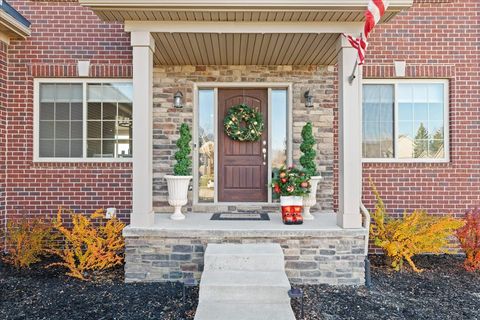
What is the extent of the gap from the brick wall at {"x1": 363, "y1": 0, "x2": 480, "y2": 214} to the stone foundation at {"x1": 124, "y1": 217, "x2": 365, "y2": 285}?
67.7 inches

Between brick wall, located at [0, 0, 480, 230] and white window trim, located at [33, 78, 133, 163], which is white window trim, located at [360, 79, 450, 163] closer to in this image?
brick wall, located at [0, 0, 480, 230]


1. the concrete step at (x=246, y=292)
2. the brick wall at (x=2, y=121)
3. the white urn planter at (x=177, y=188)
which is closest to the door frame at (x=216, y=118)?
the white urn planter at (x=177, y=188)

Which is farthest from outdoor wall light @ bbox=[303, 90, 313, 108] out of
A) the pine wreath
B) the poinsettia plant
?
the poinsettia plant

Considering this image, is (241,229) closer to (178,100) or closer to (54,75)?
(178,100)

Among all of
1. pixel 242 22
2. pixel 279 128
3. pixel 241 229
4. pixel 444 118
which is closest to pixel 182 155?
pixel 241 229

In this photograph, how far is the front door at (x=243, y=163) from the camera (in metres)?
5.68

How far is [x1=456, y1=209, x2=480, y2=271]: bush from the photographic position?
4.52 meters

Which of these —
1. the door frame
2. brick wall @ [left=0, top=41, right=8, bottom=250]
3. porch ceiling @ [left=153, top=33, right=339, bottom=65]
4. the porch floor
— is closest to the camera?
the porch floor

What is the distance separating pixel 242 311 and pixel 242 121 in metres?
3.17

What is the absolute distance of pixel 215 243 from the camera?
4.11m

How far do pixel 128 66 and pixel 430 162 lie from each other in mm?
4792

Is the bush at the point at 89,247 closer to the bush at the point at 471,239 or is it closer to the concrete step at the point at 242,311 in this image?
the concrete step at the point at 242,311

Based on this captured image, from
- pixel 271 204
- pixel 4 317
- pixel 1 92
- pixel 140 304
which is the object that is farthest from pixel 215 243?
pixel 1 92

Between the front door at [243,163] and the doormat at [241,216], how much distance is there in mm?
447
